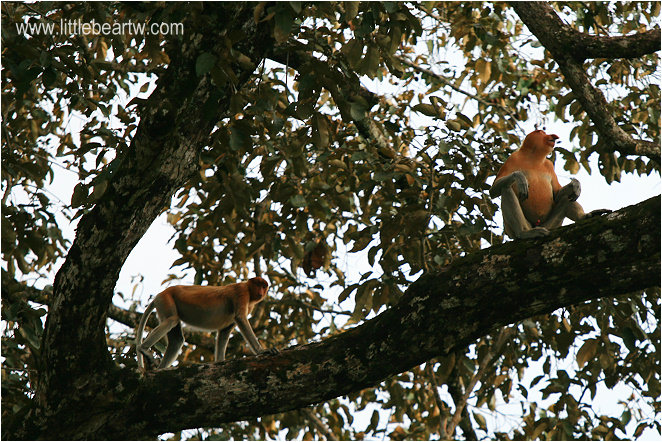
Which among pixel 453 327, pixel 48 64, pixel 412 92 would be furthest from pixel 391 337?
pixel 412 92

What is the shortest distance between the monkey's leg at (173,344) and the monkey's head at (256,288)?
1.73 ft

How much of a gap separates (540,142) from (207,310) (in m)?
2.37

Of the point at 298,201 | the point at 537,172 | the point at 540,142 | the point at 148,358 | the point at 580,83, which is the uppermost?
the point at 580,83

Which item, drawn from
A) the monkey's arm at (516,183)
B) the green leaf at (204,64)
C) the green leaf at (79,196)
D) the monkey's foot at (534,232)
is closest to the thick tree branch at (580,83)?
the monkey's arm at (516,183)

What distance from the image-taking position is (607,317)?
4355mm

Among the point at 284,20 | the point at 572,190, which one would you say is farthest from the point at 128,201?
the point at 572,190

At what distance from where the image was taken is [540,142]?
14.2 ft

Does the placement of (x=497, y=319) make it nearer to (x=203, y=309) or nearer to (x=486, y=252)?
(x=486, y=252)

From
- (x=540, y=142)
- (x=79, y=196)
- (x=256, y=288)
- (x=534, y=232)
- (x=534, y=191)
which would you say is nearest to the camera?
(x=79, y=196)

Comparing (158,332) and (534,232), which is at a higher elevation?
(158,332)

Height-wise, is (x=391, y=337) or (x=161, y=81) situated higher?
(x=161, y=81)

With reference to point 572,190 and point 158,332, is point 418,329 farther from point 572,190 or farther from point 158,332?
point 158,332

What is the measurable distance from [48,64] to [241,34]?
127cm

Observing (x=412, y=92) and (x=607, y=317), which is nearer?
(x=607, y=317)
